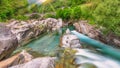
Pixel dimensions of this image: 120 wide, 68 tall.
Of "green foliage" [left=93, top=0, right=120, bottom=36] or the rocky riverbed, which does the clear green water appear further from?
"green foliage" [left=93, top=0, right=120, bottom=36]

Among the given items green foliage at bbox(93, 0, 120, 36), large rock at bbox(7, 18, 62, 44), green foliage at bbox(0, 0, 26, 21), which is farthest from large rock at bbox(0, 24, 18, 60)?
green foliage at bbox(0, 0, 26, 21)

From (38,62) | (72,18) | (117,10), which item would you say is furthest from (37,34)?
(38,62)

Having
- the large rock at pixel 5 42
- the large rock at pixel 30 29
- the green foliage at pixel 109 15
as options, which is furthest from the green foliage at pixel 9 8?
the large rock at pixel 5 42

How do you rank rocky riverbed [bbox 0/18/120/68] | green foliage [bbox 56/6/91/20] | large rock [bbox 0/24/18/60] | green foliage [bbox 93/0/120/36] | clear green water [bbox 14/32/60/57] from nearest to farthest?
rocky riverbed [bbox 0/18/120/68] < large rock [bbox 0/24/18/60] < green foliage [bbox 93/0/120/36] < clear green water [bbox 14/32/60/57] < green foliage [bbox 56/6/91/20]

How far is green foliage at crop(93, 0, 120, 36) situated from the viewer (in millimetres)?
31005

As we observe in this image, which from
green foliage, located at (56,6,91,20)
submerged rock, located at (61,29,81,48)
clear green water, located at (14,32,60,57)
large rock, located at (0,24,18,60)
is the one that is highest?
large rock, located at (0,24,18,60)

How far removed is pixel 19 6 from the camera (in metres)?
82.0

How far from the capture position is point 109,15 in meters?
32.1

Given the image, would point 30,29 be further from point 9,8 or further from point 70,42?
point 9,8

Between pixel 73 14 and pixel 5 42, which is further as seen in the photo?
pixel 73 14

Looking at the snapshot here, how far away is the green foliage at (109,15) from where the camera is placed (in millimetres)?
31005

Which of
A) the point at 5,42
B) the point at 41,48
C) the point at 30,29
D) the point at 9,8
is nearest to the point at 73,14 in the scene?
the point at 30,29

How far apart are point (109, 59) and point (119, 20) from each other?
5.54 m

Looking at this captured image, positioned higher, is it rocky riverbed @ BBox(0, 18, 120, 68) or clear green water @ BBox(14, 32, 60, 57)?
rocky riverbed @ BBox(0, 18, 120, 68)
